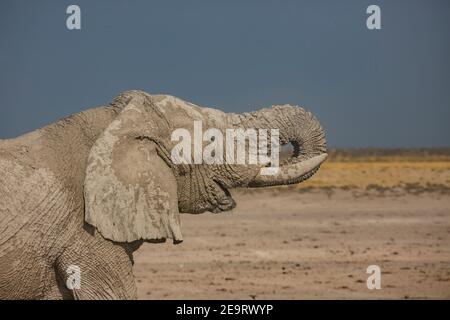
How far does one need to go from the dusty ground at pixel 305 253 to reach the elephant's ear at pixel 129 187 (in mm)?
6736

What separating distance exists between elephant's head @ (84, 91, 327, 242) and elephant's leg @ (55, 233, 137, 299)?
11 cm

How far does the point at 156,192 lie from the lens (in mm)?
5301

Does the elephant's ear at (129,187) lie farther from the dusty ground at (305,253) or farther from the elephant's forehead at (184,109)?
the dusty ground at (305,253)

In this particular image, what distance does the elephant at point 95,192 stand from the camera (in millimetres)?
5094

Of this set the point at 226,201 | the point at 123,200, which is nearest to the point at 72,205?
the point at 123,200

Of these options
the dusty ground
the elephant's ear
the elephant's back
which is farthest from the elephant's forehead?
the dusty ground

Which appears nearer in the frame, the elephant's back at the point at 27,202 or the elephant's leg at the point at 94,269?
the elephant's back at the point at 27,202

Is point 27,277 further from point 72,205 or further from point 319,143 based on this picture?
point 319,143

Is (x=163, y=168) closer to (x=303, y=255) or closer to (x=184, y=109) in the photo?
(x=184, y=109)

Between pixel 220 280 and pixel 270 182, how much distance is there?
792 cm

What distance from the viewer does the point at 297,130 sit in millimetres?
5785

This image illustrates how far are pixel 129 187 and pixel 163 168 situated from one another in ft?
0.89

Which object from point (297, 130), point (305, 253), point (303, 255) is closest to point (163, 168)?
point (297, 130)

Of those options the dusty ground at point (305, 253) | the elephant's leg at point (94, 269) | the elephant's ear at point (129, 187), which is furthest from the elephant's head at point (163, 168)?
the dusty ground at point (305, 253)
